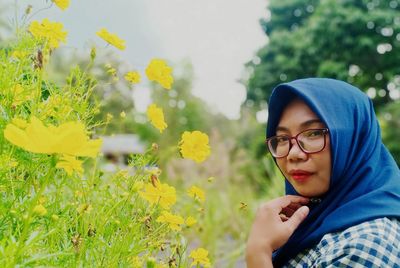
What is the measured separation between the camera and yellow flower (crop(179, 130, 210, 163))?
116 cm

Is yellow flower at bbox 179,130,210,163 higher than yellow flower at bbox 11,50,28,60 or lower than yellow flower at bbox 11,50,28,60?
lower

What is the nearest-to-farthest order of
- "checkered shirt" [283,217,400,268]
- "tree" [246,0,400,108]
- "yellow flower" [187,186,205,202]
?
"checkered shirt" [283,217,400,268] → "yellow flower" [187,186,205,202] → "tree" [246,0,400,108]

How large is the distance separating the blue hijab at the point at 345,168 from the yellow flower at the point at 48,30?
1.91 ft

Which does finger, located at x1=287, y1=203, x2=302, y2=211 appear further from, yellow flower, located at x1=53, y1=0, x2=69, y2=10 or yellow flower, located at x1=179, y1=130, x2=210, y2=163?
yellow flower, located at x1=53, y1=0, x2=69, y2=10

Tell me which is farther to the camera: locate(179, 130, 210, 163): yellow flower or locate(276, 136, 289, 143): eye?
locate(276, 136, 289, 143): eye

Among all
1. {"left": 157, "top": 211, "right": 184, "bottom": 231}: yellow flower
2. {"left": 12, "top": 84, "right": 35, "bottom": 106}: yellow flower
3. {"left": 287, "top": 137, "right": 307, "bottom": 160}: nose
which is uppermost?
{"left": 12, "top": 84, "right": 35, "bottom": 106}: yellow flower

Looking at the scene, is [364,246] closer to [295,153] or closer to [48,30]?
[295,153]

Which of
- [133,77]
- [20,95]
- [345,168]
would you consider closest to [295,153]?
[345,168]

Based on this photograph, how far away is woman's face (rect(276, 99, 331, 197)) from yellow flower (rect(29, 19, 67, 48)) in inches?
24.3

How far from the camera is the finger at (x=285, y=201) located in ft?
4.11

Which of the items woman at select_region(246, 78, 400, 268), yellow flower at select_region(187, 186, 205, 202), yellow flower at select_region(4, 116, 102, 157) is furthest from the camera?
yellow flower at select_region(187, 186, 205, 202)

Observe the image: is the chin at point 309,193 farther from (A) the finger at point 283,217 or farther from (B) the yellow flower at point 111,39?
(B) the yellow flower at point 111,39

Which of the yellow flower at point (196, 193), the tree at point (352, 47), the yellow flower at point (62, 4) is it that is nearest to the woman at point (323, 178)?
the yellow flower at point (196, 193)

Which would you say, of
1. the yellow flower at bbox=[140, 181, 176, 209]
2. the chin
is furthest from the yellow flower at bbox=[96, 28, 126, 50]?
the chin
